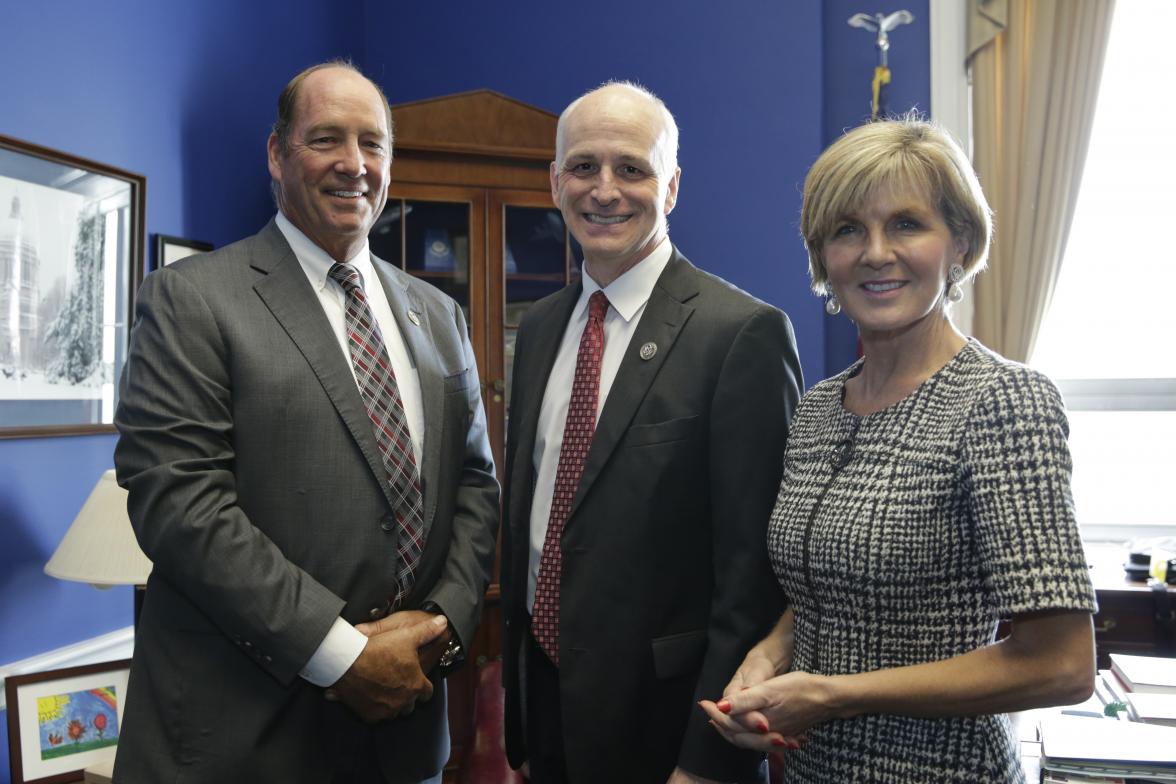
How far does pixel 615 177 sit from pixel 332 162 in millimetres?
491

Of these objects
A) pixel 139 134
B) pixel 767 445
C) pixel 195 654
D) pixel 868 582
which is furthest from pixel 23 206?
pixel 868 582

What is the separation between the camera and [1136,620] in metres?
2.96

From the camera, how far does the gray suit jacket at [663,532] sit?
1456 mm

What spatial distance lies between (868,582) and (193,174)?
2519mm

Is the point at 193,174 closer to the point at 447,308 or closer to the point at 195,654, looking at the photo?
the point at 447,308

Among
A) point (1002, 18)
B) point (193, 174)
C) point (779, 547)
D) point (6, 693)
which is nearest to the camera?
point (779, 547)

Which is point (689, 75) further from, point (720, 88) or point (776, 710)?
point (776, 710)

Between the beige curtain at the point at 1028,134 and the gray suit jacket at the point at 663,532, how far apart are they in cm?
271

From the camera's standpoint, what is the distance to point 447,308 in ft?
6.40

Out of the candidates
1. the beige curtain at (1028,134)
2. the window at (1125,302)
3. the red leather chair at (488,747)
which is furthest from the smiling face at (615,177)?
the window at (1125,302)

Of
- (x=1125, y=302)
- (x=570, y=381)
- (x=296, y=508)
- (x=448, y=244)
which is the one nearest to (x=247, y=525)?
(x=296, y=508)

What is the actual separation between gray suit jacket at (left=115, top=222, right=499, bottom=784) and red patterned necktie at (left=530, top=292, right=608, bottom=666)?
0.48ft

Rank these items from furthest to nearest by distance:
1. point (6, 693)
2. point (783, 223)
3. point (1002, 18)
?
point (783, 223), point (1002, 18), point (6, 693)

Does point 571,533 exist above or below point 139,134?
below
